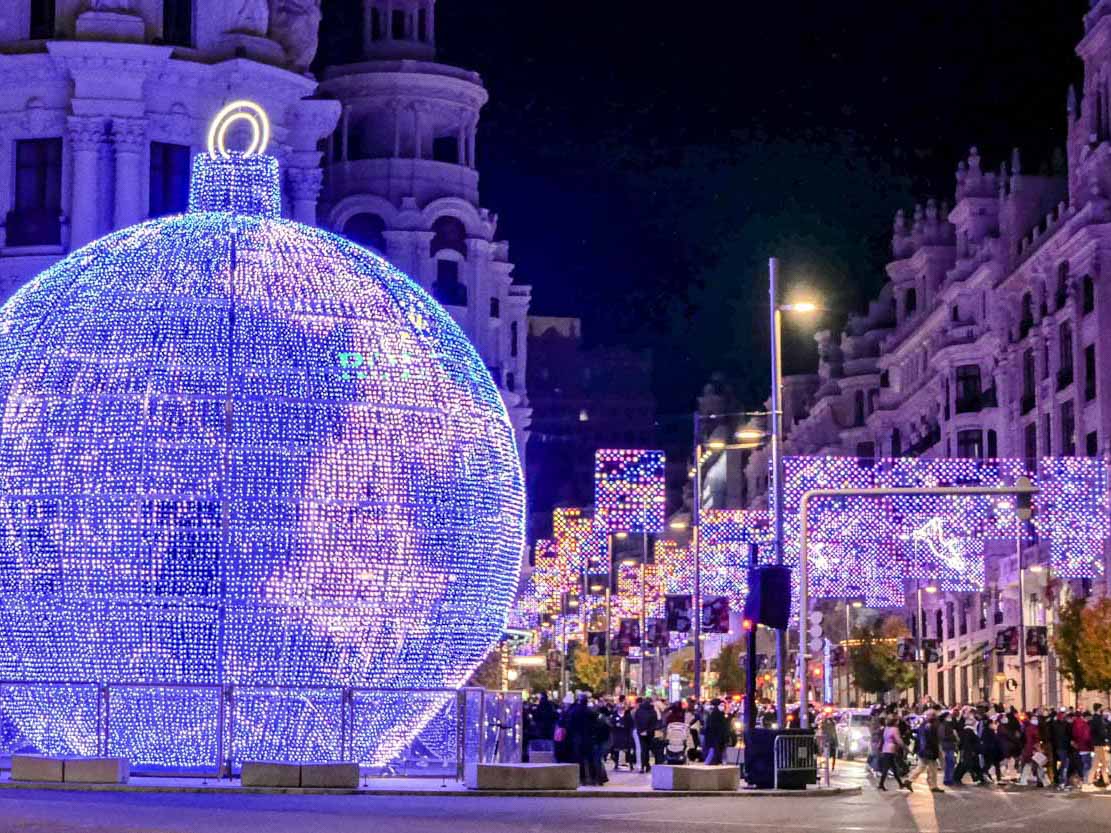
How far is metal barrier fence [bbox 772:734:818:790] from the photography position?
32.2 meters

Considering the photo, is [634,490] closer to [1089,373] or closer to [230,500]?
[1089,373]

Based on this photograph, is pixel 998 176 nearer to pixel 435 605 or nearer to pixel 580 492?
pixel 435 605

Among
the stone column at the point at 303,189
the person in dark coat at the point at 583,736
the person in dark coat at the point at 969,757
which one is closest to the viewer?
the person in dark coat at the point at 583,736

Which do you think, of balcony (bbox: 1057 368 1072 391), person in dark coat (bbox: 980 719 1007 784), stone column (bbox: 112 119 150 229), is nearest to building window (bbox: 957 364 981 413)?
balcony (bbox: 1057 368 1072 391)

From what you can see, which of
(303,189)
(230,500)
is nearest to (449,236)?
(303,189)

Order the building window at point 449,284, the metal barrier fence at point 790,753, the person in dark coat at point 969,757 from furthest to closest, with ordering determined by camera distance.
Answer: the building window at point 449,284 < the person in dark coat at point 969,757 < the metal barrier fence at point 790,753

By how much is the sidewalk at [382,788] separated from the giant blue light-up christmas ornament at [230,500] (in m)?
0.55

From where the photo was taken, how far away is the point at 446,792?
92.5 feet

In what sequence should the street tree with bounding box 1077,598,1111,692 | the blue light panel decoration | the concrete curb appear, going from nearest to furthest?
1. the concrete curb
2. the blue light panel decoration
3. the street tree with bounding box 1077,598,1111,692

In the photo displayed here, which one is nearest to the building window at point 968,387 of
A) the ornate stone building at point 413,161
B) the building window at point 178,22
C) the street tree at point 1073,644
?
the ornate stone building at point 413,161

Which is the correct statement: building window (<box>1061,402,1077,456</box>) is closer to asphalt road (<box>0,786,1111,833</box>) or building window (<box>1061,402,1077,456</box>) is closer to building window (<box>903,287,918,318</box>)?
building window (<box>903,287,918,318</box>)

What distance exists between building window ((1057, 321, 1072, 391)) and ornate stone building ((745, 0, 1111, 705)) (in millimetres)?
56

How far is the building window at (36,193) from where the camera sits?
55750 mm

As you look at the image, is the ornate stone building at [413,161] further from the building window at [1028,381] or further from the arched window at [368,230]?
the building window at [1028,381]
